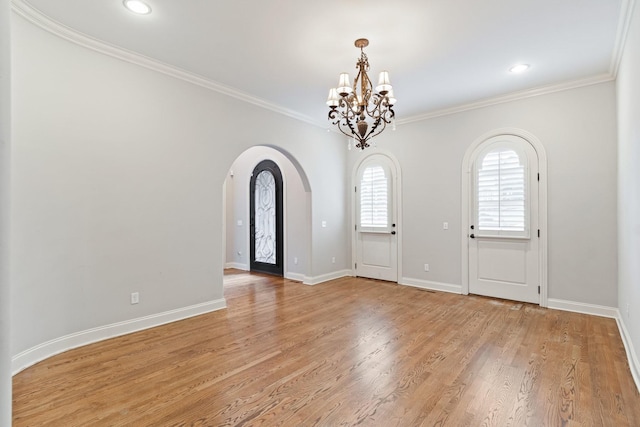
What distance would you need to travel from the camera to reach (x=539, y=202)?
461cm

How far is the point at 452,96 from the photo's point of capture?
4895 mm

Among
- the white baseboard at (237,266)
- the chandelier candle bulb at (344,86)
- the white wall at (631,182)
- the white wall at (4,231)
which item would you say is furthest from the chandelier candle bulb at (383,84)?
the white baseboard at (237,266)

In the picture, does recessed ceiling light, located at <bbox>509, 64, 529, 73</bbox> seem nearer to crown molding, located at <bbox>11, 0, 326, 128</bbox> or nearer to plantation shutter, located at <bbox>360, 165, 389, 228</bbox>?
plantation shutter, located at <bbox>360, 165, 389, 228</bbox>

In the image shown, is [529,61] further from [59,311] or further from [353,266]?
[59,311]

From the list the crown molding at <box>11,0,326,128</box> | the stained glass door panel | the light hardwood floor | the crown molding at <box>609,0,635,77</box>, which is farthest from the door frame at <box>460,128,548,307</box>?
the stained glass door panel

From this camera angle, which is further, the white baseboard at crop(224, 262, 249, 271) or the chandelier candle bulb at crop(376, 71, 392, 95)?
the white baseboard at crop(224, 262, 249, 271)

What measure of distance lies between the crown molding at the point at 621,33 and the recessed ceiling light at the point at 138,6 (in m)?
3.98

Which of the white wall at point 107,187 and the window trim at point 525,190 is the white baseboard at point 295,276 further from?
the window trim at point 525,190

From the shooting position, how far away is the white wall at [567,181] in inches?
164

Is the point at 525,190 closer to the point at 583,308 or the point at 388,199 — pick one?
the point at 583,308

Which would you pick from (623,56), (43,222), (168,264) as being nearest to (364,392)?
(168,264)

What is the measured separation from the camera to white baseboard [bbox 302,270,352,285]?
19.9 ft

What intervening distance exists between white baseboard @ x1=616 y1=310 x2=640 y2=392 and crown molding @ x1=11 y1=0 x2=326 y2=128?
5.07 m

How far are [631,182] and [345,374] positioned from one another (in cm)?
300
